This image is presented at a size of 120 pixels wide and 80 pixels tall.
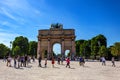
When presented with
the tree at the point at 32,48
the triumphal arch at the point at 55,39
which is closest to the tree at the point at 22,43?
the tree at the point at 32,48

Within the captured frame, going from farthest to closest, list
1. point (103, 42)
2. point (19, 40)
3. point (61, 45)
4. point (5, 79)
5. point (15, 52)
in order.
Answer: point (19, 40) → point (15, 52) → point (103, 42) → point (61, 45) → point (5, 79)

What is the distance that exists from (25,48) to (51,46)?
3235cm

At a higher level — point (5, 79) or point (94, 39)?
point (94, 39)

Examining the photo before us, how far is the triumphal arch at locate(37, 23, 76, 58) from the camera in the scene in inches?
3051

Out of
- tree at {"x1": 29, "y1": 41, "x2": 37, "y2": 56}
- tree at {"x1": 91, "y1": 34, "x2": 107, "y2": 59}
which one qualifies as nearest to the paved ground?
tree at {"x1": 91, "y1": 34, "x2": 107, "y2": 59}

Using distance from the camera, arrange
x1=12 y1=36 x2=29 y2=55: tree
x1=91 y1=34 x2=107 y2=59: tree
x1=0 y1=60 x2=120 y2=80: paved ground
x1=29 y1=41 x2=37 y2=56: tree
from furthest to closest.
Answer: x1=29 y1=41 x2=37 y2=56: tree
x1=12 y1=36 x2=29 y2=55: tree
x1=91 y1=34 x2=107 y2=59: tree
x1=0 y1=60 x2=120 y2=80: paved ground

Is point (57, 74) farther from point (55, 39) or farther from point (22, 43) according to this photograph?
point (22, 43)

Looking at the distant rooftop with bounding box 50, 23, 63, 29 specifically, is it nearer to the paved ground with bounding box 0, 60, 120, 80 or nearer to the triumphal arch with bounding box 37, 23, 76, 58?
the triumphal arch with bounding box 37, 23, 76, 58

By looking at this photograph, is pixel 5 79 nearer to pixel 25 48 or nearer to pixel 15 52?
pixel 15 52

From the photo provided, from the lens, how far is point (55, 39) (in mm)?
78812

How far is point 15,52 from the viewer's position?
99.4m

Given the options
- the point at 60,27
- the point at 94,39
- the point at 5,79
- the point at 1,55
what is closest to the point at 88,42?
the point at 94,39

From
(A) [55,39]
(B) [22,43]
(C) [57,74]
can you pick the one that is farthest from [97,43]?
(C) [57,74]

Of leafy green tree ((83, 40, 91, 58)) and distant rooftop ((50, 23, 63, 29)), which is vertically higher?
distant rooftop ((50, 23, 63, 29))
